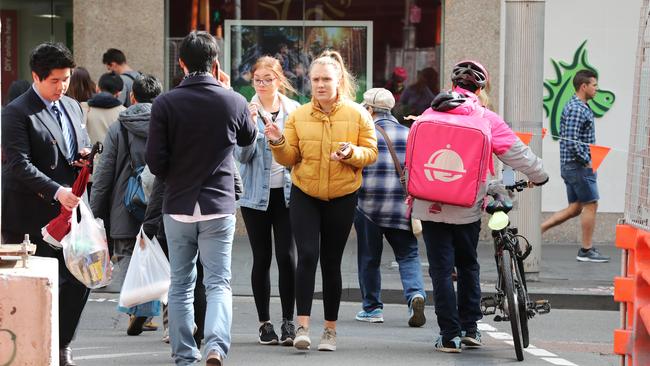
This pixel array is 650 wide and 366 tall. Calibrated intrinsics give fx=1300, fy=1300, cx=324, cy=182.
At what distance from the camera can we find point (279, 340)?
8328mm

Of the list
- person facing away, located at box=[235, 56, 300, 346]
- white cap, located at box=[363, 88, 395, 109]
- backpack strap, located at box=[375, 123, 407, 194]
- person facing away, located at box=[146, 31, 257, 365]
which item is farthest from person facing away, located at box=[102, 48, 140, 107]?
person facing away, located at box=[146, 31, 257, 365]

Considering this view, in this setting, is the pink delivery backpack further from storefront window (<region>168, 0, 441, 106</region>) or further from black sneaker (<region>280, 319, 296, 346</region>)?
storefront window (<region>168, 0, 441, 106</region>)

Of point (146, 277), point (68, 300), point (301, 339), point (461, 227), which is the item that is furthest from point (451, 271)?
point (68, 300)

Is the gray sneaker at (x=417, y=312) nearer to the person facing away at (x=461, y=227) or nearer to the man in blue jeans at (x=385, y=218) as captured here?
the man in blue jeans at (x=385, y=218)

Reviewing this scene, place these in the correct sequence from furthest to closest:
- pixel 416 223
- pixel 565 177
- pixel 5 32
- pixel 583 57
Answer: pixel 5 32, pixel 583 57, pixel 565 177, pixel 416 223

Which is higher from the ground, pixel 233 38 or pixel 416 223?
pixel 233 38

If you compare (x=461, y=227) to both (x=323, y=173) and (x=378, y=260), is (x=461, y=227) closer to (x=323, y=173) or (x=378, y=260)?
(x=323, y=173)

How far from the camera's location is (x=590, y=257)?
1328 centimetres

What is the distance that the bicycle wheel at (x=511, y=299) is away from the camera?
25.5ft

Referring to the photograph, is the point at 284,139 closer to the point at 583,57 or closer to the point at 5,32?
the point at 583,57

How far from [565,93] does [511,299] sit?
697 centimetres

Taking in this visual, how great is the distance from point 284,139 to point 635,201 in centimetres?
246

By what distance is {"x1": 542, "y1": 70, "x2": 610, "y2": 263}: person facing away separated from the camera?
1299 cm

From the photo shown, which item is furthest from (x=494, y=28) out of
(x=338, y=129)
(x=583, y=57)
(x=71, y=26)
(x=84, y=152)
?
(x=84, y=152)
